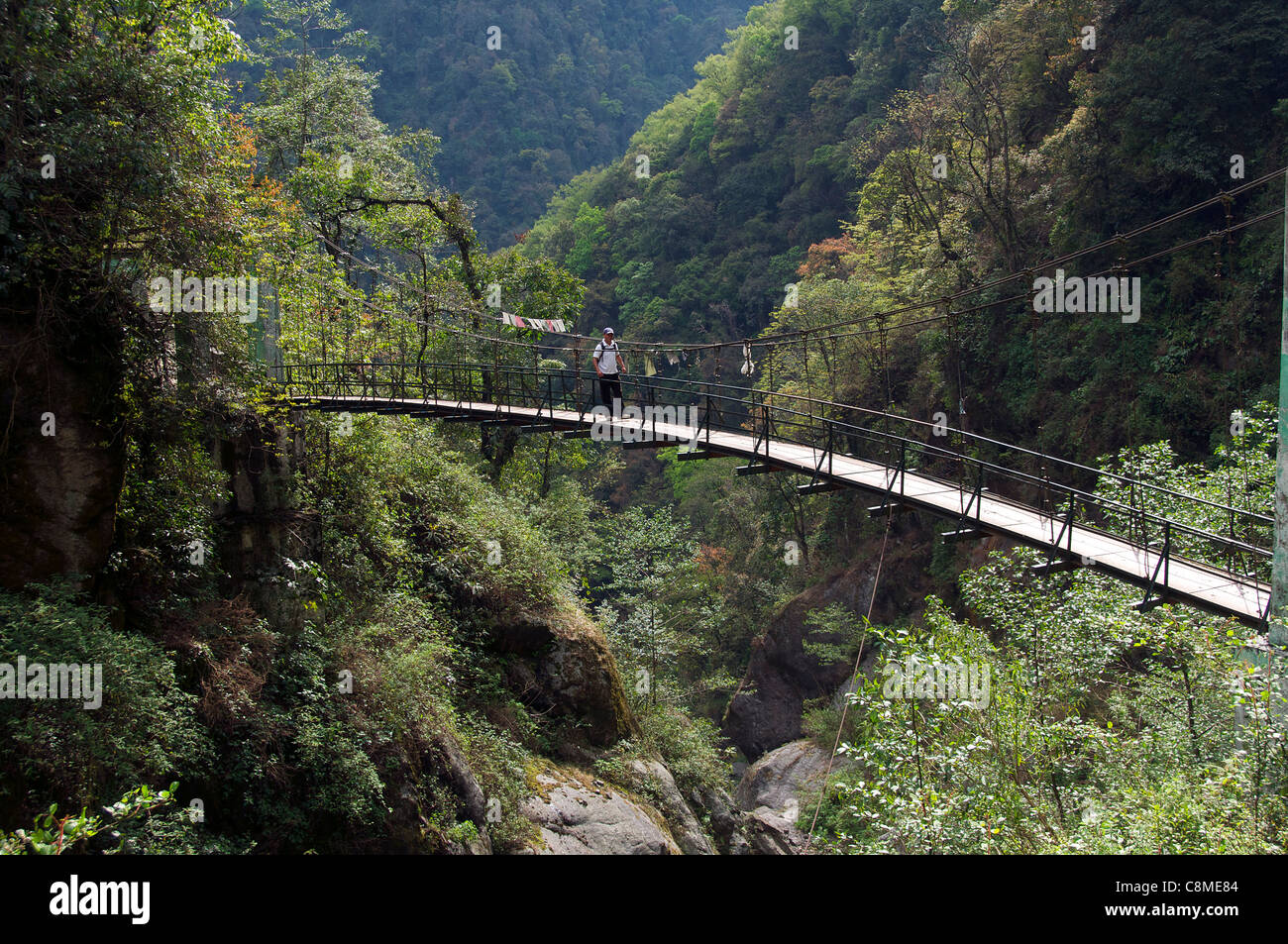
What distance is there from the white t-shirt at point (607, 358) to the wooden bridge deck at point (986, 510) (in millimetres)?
680

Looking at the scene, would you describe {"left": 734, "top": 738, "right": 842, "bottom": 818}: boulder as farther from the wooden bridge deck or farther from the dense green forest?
the wooden bridge deck

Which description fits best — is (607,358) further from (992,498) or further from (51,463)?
(51,463)

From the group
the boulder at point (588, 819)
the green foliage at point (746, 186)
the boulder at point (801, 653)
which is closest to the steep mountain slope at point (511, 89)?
the green foliage at point (746, 186)

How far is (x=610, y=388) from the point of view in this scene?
35.3 ft

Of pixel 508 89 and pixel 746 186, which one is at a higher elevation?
pixel 508 89

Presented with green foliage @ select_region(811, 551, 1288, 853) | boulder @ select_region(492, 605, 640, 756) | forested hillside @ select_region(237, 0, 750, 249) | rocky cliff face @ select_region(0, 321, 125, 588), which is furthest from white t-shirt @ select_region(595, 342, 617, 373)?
forested hillside @ select_region(237, 0, 750, 249)

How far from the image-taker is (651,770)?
41.2ft

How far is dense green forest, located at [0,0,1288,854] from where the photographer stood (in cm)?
669

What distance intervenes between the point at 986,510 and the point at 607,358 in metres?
4.76

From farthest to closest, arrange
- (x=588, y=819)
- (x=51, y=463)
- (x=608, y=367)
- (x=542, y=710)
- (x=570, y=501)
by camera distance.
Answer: (x=570, y=501) < (x=542, y=710) < (x=588, y=819) < (x=608, y=367) < (x=51, y=463)

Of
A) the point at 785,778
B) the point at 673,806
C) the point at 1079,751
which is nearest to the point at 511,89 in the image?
the point at 785,778

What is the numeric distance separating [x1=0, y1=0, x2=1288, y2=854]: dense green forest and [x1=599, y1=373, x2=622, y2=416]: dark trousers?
107 cm

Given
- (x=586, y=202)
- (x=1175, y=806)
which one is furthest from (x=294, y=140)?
(x=586, y=202)

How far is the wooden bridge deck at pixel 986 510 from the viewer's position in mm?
6812
